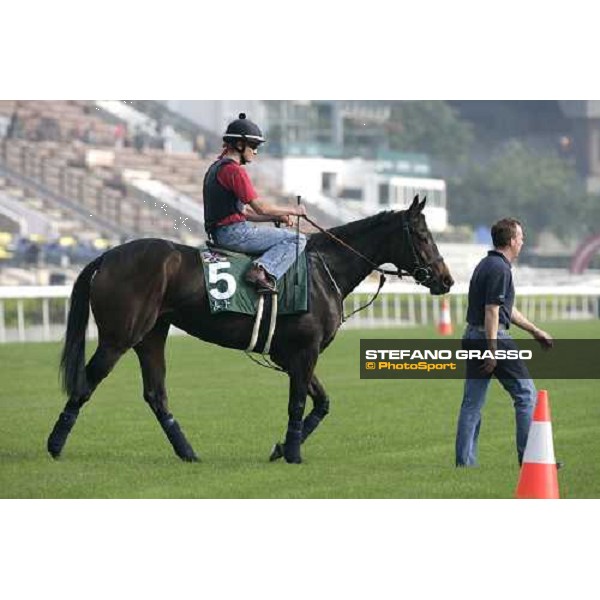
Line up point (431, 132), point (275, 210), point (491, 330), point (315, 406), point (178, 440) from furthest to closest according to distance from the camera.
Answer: point (431, 132), point (315, 406), point (178, 440), point (275, 210), point (491, 330)

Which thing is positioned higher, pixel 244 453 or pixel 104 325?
pixel 104 325

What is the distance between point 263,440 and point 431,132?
5345cm

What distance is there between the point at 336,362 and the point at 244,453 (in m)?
8.31

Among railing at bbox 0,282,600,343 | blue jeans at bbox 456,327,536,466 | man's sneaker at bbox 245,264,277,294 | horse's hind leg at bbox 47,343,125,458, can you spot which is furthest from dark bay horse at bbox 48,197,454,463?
railing at bbox 0,282,600,343

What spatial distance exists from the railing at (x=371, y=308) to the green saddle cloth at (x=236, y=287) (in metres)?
11.7

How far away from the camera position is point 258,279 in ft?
32.8

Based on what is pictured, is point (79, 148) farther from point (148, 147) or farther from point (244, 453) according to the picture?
point (244, 453)

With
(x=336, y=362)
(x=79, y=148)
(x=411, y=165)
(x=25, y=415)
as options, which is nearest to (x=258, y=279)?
(x=25, y=415)

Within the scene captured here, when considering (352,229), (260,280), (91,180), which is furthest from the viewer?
(91,180)

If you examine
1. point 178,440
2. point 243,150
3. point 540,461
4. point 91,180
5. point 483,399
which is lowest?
point 91,180

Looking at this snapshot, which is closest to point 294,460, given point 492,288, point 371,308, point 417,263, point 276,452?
point 276,452

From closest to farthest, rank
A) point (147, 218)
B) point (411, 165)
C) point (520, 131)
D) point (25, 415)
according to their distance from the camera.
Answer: point (25, 415)
point (147, 218)
point (411, 165)
point (520, 131)

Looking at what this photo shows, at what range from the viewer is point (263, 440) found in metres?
11.5

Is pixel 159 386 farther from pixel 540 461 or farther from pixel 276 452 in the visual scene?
pixel 540 461
